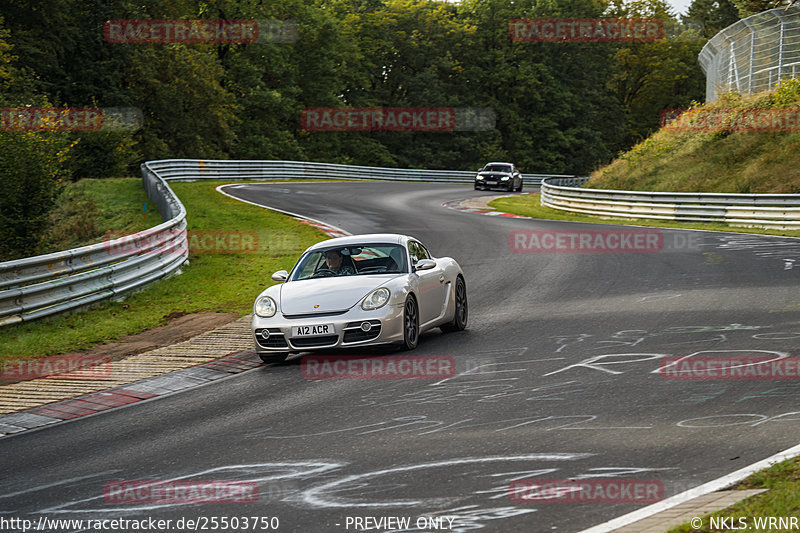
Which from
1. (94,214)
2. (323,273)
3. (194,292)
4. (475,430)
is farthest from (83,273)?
(94,214)

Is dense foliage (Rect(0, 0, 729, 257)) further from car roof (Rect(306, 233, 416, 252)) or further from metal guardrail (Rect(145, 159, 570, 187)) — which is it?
car roof (Rect(306, 233, 416, 252))

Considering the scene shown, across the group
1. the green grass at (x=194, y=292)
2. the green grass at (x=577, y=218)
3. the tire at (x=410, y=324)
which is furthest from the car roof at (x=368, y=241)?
the green grass at (x=577, y=218)

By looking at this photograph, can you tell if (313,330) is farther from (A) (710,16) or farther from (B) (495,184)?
(A) (710,16)

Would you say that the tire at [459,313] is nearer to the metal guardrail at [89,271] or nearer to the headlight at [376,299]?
the headlight at [376,299]

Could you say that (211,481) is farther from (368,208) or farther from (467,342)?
(368,208)

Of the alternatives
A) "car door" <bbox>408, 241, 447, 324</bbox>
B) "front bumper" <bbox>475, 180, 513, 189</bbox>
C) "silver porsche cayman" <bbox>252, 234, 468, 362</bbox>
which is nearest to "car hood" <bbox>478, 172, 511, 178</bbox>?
"front bumper" <bbox>475, 180, 513, 189</bbox>

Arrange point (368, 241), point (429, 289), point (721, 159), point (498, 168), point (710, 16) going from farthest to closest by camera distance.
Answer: point (710, 16)
point (498, 168)
point (721, 159)
point (368, 241)
point (429, 289)

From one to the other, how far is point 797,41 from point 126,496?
32708mm

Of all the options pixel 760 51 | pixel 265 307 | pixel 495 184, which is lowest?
pixel 265 307

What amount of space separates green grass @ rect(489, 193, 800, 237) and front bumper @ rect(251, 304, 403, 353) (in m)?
15.9

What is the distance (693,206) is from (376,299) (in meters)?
19.6

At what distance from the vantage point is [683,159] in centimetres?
3553

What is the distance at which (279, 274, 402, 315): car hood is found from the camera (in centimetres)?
1043

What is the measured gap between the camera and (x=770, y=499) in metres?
4.83
